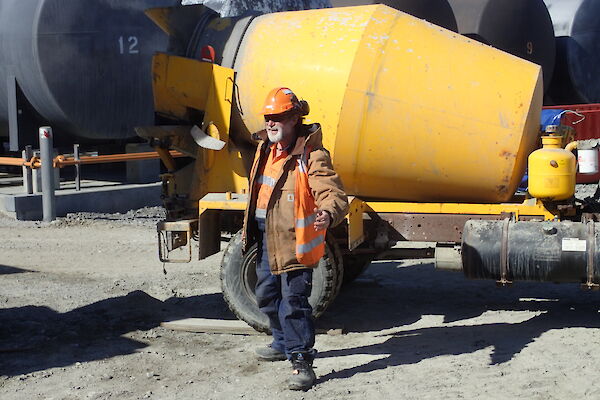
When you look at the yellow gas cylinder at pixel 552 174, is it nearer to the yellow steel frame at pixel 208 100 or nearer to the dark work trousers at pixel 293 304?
the dark work trousers at pixel 293 304

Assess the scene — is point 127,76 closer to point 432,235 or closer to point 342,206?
point 432,235

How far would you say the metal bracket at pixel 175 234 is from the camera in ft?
21.5

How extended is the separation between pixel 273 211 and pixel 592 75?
1312cm

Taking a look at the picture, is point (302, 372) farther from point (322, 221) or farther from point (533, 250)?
point (533, 250)

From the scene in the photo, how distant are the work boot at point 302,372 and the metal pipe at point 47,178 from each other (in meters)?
6.65

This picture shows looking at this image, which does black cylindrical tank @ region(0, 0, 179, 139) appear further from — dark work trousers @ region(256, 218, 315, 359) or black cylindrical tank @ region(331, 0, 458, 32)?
dark work trousers @ region(256, 218, 315, 359)

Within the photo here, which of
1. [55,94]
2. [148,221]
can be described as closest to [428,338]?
[148,221]

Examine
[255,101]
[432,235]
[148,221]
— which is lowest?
[148,221]

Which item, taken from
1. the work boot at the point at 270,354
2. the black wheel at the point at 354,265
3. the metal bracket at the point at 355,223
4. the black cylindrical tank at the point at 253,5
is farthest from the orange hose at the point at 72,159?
the work boot at the point at 270,354

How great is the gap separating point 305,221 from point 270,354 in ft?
3.40

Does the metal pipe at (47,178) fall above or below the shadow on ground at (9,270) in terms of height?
above

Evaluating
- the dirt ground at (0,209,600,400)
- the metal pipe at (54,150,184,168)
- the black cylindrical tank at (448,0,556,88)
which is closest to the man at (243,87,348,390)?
the dirt ground at (0,209,600,400)

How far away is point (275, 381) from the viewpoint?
17.5 feet

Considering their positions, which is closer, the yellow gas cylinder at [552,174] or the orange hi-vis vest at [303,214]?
the orange hi-vis vest at [303,214]
